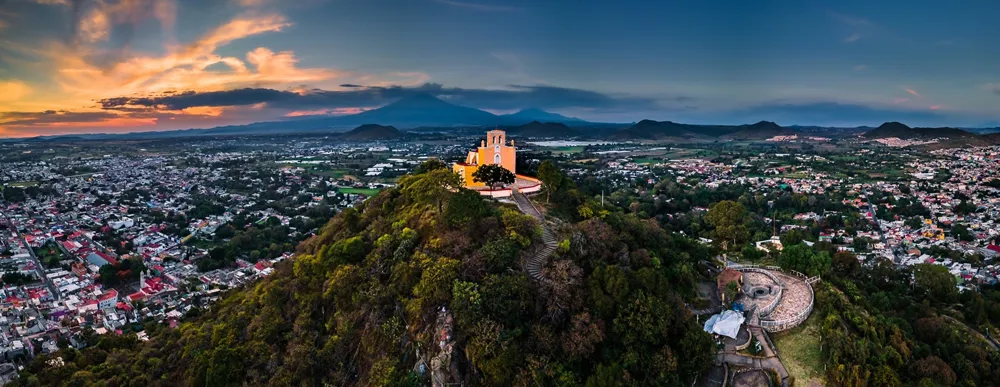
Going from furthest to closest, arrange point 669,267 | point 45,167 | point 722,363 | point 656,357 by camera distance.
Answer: point 45,167 → point 669,267 → point 722,363 → point 656,357

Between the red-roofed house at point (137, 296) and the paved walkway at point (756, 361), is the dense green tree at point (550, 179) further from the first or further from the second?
the red-roofed house at point (137, 296)

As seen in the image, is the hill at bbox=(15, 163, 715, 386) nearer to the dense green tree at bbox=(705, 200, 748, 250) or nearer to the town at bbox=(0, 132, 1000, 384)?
the dense green tree at bbox=(705, 200, 748, 250)

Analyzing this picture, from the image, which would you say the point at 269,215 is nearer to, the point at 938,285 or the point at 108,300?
the point at 108,300

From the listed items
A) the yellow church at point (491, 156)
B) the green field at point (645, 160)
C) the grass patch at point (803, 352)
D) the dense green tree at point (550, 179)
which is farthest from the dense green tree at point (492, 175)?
the green field at point (645, 160)

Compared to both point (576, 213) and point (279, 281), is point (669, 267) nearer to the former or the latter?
point (576, 213)

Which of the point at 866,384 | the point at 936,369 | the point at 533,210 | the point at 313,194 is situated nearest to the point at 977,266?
the point at 936,369
